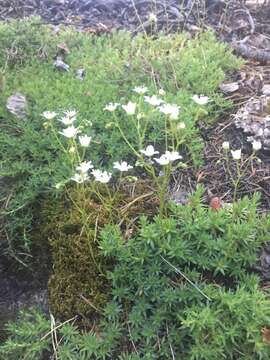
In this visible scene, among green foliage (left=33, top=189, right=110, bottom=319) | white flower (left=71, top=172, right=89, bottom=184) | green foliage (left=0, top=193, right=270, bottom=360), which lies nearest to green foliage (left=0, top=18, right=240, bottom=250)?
green foliage (left=33, top=189, right=110, bottom=319)

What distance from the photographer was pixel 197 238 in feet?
8.20

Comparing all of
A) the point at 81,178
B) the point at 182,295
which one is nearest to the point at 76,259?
the point at 81,178

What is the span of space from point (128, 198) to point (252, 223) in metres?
0.77

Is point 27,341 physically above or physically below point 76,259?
below

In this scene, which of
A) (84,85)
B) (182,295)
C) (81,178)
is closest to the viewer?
(182,295)

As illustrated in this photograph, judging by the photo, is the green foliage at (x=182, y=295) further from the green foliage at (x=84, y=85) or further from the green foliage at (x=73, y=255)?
the green foliage at (x=84, y=85)

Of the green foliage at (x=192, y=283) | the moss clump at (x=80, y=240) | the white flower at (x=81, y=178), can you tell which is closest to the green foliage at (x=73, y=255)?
the moss clump at (x=80, y=240)

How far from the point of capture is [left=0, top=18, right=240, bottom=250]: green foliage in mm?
2998

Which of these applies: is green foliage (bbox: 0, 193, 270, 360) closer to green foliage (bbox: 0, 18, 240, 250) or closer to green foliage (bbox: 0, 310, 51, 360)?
green foliage (bbox: 0, 310, 51, 360)

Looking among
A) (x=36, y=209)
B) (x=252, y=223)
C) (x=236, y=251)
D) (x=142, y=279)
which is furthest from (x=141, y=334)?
(x=36, y=209)

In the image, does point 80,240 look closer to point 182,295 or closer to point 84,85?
point 182,295

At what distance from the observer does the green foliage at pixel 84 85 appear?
3.00 metres

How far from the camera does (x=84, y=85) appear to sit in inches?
137

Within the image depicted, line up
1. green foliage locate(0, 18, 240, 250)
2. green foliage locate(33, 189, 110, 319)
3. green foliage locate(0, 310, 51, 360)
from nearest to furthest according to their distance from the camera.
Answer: green foliage locate(0, 310, 51, 360) → green foliage locate(33, 189, 110, 319) → green foliage locate(0, 18, 240, 250)
